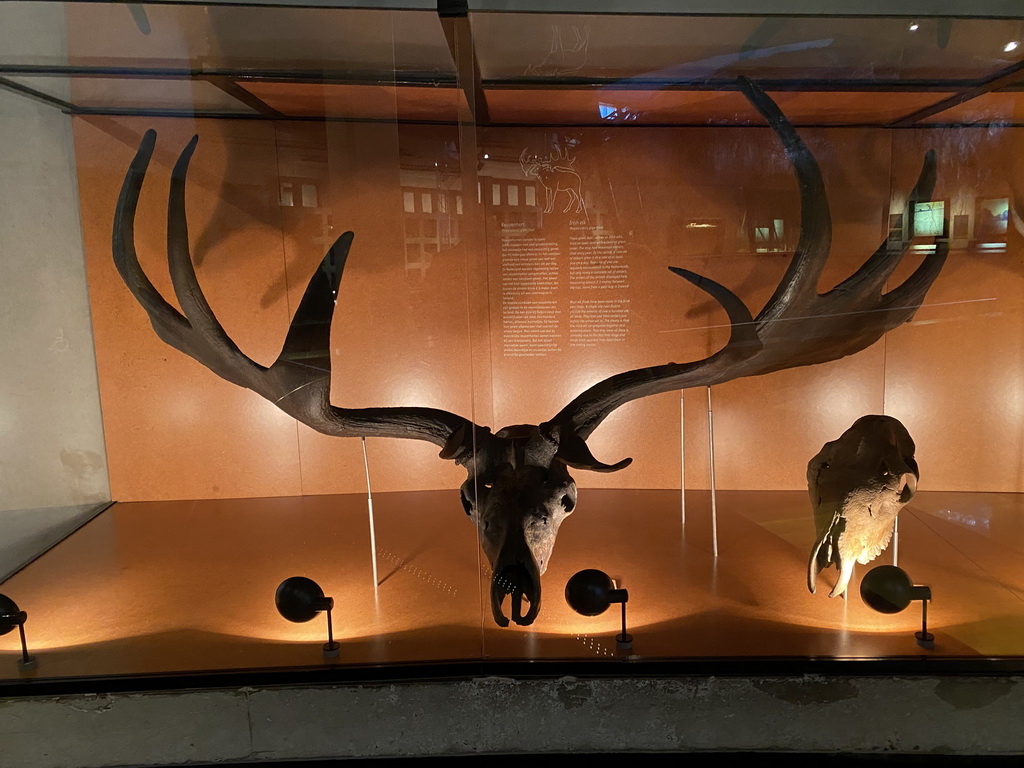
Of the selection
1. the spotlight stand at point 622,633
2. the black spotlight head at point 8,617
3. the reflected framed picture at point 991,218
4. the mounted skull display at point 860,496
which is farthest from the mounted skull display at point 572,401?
the black spotlight head at point 8,617

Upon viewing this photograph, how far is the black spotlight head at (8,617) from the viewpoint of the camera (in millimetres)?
1593

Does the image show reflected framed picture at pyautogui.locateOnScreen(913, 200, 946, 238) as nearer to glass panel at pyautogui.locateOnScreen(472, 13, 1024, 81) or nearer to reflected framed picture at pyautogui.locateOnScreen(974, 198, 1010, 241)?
reflected framed picture at pyautogui.locateOnScreen(974, 198, 1010, 241)

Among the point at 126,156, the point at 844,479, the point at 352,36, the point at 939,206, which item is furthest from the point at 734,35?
the point at 126,156

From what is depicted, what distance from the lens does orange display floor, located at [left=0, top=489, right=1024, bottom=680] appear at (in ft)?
5.40

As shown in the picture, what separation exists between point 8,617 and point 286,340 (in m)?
0.98

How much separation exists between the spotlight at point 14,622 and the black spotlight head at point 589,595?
1409 millimetres

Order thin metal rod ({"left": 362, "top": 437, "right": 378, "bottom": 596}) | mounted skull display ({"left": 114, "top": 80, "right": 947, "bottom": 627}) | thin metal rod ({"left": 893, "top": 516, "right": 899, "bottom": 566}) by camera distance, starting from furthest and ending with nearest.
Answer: thin metal rod ({"left": 362, "top": 437, "right": 378, "bottom": 596}) → thin metal rod ({"left": 893, "top": 516, "right": 899, "bottom": 566}) → mounted skull display ({"left": 114, "top": 80, "right": 947, "bottom": 627})

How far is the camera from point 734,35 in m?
1.69

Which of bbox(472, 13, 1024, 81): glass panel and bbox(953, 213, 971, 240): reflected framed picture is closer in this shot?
bbox(472, 13, 1024, 81): glass panel

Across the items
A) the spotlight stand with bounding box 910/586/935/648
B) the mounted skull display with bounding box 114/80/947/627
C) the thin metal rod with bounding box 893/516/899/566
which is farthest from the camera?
the thin metal rod with bounding box 893/516/899/566

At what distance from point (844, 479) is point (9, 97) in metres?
2.69

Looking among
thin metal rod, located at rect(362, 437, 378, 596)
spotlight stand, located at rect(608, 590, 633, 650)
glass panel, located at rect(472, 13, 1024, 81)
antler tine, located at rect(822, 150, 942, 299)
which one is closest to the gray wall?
thin metal rod, located at rect(362, 437, 378, 596)

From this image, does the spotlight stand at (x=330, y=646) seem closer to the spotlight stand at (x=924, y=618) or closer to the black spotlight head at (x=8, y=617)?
the black spotlight head at (x=8, y=617)

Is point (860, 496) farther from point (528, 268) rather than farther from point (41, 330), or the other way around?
point (41, 330)
